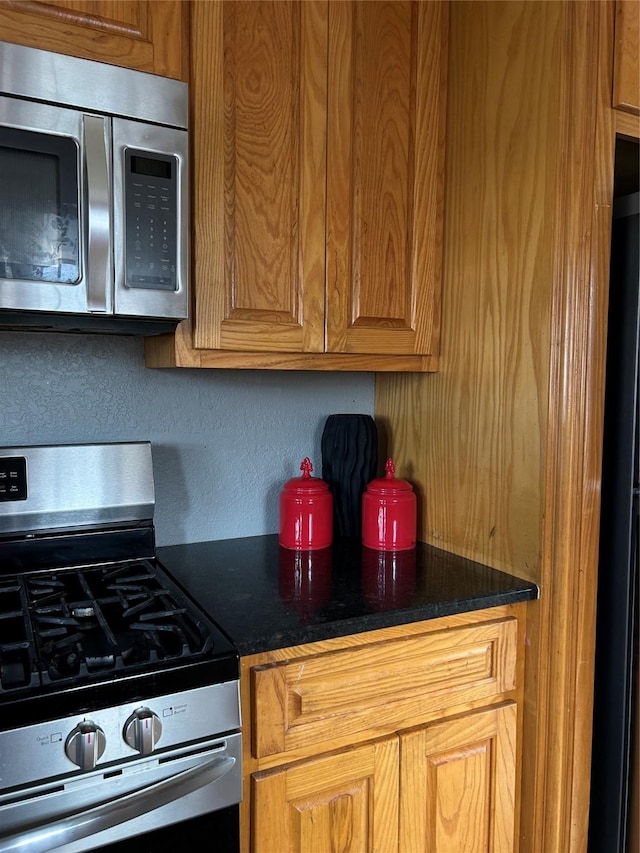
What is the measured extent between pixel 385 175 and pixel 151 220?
1.82 ft

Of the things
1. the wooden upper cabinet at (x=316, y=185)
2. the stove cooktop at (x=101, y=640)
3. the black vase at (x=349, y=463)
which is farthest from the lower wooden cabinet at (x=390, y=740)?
the wooden upper cabinet at (x=316, y=185)

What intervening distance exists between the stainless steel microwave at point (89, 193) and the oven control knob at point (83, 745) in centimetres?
66

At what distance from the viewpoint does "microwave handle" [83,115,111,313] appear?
3.66 ft

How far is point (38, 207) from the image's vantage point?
109 cm

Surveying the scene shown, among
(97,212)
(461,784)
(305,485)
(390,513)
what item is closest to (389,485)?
(390,513)

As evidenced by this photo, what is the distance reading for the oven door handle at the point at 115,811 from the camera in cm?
86

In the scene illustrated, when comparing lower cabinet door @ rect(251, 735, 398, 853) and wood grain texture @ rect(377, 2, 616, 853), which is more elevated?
wood grain texture @ rect(377, 2, 616, 853)

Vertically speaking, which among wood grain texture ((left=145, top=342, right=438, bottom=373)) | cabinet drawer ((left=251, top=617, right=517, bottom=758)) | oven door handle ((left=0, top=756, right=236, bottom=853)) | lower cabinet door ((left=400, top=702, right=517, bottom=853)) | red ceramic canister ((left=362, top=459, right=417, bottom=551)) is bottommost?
lower cabinet door ((left=400, top=702, right=517, bottom=853))

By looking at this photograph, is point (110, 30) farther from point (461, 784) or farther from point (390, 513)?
point (461, 784)

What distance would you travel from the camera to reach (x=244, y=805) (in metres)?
1.07

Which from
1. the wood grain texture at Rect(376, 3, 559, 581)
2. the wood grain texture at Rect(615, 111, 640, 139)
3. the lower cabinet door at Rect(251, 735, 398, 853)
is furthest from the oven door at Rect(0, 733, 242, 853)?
the wood grain texture at Rect(615, 111, 640, 139)

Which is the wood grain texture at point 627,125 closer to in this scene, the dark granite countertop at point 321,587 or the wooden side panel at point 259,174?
the wooden side panel at point 259,174

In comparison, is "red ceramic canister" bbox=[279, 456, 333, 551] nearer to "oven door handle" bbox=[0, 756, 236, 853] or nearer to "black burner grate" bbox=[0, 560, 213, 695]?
"black burner grate" bbox=[0, 560, 213, 695]

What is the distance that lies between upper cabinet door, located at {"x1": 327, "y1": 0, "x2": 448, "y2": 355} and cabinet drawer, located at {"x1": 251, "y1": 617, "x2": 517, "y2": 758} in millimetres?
633
